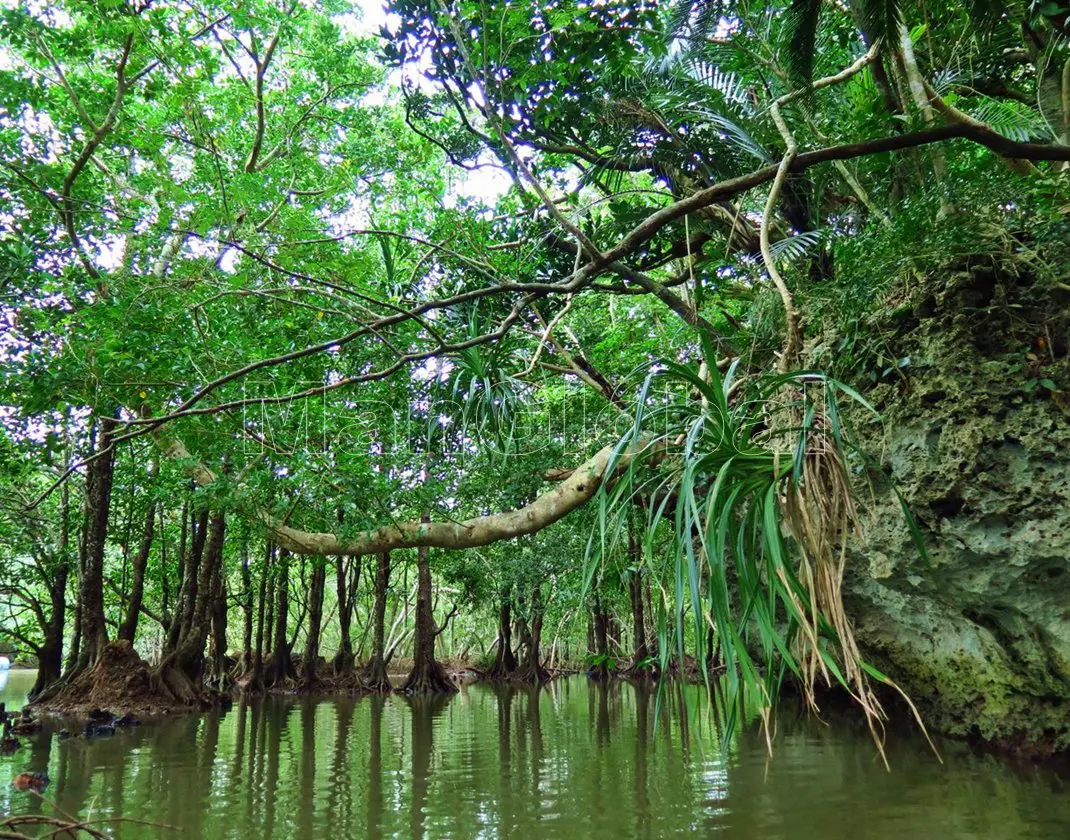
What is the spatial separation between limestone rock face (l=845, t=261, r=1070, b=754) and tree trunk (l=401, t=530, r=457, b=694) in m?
9.69

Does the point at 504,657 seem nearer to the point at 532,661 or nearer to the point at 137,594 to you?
the point at 532,661

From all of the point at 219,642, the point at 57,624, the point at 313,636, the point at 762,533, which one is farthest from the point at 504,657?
the point at 762,533

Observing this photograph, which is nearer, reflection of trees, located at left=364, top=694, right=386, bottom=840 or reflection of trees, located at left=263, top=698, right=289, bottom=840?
reflection of trees, located at left=364, top=694, right=386, bottom=840

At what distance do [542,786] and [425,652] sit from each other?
9.88 metres

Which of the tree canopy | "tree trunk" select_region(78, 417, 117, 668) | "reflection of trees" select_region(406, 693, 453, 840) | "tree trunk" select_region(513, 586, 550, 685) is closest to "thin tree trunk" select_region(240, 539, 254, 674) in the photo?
"reflection of trees" select_region(406, 693, 453, 840)

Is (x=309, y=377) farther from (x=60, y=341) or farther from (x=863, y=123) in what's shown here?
(x=863, y=123)

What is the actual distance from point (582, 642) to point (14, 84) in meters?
22.9

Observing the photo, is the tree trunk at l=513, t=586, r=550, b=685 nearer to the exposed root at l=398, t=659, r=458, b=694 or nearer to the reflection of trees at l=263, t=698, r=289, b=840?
the exposed root at l=398, t=659, r=458, b=694

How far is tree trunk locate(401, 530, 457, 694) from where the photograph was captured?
13.1 meters

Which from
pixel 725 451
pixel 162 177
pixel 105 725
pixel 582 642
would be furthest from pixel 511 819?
pixel 582 642

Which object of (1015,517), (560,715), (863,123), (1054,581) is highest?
(863,123)

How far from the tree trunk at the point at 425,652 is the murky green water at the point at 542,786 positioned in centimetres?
604

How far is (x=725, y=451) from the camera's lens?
7.20 feet

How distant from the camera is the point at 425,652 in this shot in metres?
13.6
